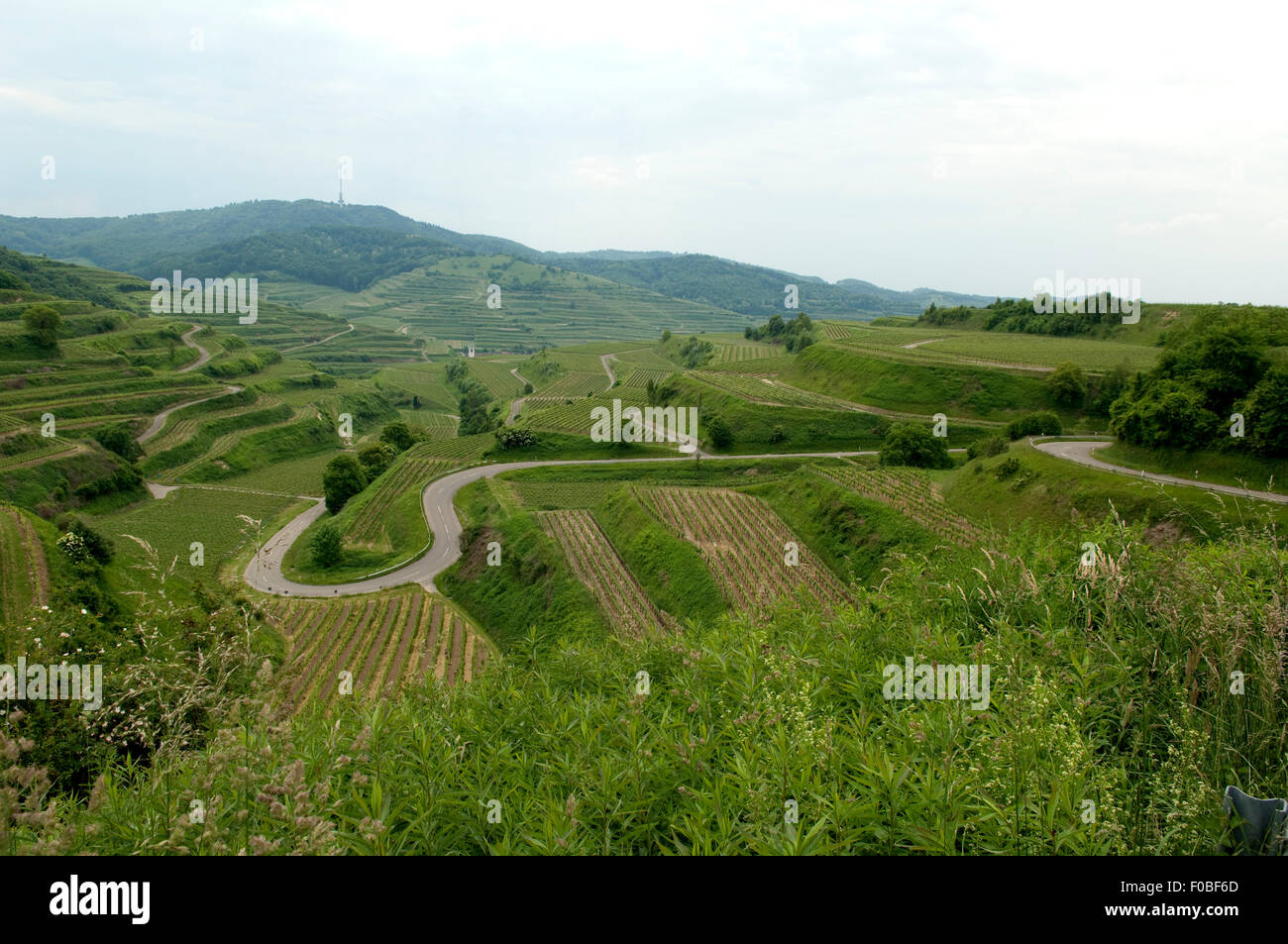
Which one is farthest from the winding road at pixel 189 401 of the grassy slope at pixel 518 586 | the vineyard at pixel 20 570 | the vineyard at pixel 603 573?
the vineyard at pixel 603 573

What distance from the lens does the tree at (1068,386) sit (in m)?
73.4

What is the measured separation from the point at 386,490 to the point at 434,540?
1566 centimetres

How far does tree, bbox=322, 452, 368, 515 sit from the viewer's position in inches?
2729

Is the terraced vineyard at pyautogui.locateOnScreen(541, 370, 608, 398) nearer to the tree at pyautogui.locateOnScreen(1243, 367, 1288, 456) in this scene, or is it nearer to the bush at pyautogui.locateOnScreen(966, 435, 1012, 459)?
the bush at pyautogui.locateOnScreen(966, 435, 1012, 459)

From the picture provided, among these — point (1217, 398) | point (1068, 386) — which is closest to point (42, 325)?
point (1217, 398)

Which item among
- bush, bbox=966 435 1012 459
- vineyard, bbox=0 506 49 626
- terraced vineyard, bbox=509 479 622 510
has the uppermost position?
bush, bbox=966 435 1012 459

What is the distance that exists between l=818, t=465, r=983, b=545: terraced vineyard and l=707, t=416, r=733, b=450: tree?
58.8 ft

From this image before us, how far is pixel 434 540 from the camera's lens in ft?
178

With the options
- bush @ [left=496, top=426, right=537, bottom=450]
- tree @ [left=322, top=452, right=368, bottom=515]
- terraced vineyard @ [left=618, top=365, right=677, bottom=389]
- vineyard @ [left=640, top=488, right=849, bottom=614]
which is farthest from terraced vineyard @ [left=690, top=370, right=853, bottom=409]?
tree @ [left=322, top=452, right=368, bottom=515]

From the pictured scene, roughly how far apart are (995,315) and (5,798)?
14068 cm

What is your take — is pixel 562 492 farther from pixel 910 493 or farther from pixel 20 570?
pixel 20 570

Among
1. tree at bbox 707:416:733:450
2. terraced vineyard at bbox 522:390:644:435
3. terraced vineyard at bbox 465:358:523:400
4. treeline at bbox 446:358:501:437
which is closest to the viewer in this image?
tree at bbox 707:416:733:450

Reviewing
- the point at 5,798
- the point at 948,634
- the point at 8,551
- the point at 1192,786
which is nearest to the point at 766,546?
the point at 948,634

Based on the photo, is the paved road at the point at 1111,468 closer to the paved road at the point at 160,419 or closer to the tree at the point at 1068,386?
the tree at the point at 1068,386
